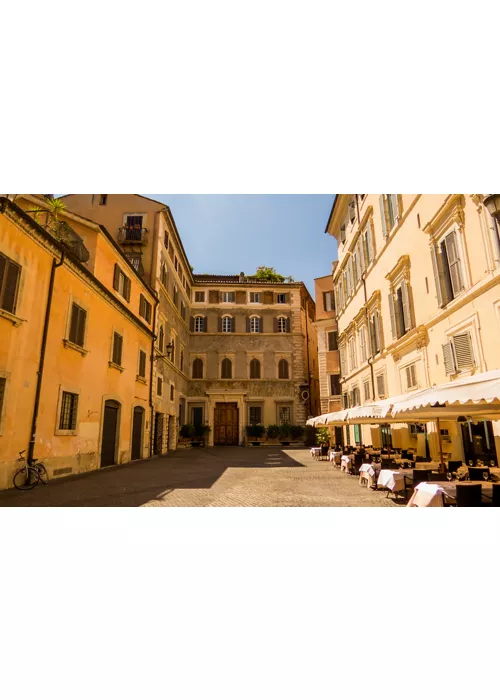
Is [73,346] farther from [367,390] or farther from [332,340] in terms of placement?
[332,340]

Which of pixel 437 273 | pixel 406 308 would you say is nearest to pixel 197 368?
pixel 406 308

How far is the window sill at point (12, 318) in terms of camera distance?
7.88 meters

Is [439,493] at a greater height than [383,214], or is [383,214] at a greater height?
[383,214]

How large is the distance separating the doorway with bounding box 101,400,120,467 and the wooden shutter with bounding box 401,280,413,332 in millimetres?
10153

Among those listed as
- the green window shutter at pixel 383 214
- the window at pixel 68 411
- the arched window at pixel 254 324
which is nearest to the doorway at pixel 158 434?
the window at pixel 68 411

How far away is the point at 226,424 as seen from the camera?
27.8 metres

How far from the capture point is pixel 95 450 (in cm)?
1212

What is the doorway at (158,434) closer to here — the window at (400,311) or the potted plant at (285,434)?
the potted plant at (285,434)

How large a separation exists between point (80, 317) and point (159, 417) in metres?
9.97

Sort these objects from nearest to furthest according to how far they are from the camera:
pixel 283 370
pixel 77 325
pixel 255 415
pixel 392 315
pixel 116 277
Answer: pixel 77 325
pixel 392 315
pixel 116 277
pixel 255 415
pixel 283 370

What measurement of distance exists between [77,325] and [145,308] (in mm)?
6807

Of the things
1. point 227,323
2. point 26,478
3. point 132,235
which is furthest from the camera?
point 227,323

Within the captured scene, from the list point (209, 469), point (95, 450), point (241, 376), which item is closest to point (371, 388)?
point (209, 469)
